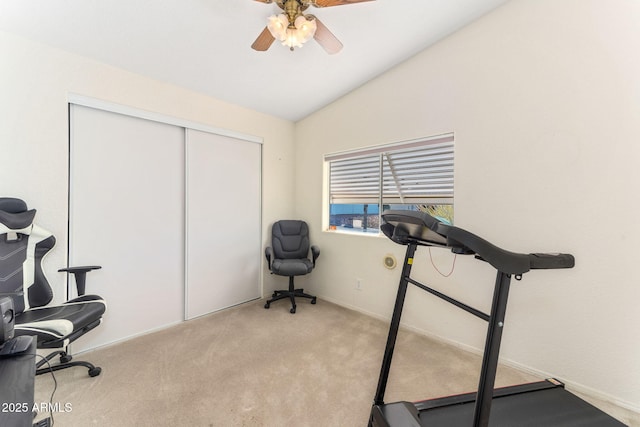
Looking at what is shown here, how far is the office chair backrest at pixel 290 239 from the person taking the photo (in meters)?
3.23

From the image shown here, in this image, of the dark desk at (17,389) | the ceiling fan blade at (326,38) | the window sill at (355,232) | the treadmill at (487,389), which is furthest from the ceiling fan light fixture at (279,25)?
the window sill at (355,232)

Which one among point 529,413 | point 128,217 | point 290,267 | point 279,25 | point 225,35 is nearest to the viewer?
point 529,413

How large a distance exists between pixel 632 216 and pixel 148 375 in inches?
131

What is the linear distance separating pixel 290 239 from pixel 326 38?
221 cm

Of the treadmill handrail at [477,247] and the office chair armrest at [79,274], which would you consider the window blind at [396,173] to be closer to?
the treadmill handrail at [477,247]

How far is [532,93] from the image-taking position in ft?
6.06

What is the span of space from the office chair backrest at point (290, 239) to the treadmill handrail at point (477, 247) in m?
2.19

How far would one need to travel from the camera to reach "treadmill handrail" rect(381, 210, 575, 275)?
0.87 metres

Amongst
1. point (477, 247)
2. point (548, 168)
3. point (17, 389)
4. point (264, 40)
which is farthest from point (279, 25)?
point (548, 168)

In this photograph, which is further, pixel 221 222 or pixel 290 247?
pixel 290 247

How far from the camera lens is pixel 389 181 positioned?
2805 mm

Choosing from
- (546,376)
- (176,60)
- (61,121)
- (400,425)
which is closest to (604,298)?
(546,376)

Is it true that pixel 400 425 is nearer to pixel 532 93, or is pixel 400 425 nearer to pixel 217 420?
pixel 217 420

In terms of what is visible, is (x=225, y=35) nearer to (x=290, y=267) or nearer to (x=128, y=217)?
(x=128, y=217)
